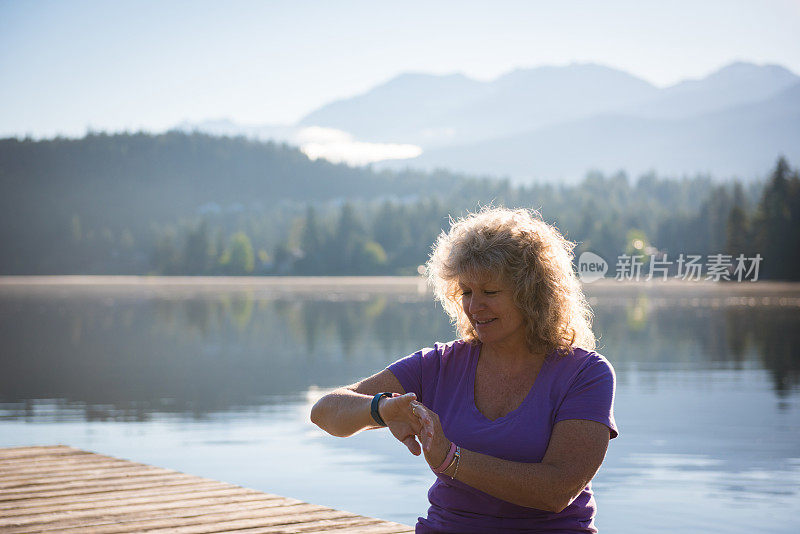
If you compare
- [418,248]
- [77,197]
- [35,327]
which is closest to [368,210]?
[418,248]

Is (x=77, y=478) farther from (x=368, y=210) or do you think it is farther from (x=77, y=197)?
(x=77, y=197)

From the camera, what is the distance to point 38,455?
6168 mm

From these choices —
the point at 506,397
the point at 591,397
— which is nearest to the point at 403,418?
the point at 506,397

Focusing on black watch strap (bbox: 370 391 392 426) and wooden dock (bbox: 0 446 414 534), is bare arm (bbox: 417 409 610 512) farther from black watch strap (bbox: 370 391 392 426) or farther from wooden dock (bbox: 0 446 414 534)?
wooden dock (bbox: 0 446 414 534)

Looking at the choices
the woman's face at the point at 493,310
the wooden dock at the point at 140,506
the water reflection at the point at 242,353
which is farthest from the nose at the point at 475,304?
the water reflection at the point at 242,353

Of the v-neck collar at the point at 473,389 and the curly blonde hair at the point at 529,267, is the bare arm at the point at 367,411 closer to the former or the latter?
the v-neck collar at the point at 473,389

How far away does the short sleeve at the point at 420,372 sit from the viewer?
2627 mm

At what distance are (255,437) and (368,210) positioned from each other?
14291 cm

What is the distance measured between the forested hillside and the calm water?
83.2m

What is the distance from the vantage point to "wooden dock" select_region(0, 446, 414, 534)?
4.25 m

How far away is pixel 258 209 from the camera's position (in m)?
162

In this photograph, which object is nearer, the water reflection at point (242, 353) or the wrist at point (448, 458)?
the wrist at point (448, 458)

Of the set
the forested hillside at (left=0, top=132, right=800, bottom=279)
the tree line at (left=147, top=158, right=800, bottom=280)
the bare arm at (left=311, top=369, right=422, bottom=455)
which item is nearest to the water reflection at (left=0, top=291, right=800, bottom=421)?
the bare arm at (left=311, top=369, right=422, bottom=455)

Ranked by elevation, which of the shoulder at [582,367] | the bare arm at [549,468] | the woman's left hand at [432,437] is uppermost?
the shoulder at [582,367]
